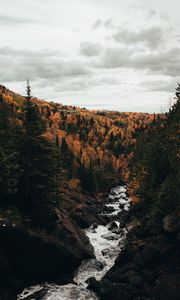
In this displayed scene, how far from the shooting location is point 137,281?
113 feet

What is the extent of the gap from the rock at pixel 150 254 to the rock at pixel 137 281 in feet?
7.08

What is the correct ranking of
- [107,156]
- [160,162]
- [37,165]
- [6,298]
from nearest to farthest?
1. [6,298]
2. [37,165]
3. [160,162]
4. [107,156]

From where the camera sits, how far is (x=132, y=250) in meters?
39.0

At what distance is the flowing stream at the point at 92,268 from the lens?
117 feet

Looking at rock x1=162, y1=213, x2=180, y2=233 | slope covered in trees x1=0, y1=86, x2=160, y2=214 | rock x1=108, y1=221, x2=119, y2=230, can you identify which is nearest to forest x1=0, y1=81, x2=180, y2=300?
rock x1=162, y1=213, x2=180, y2=233

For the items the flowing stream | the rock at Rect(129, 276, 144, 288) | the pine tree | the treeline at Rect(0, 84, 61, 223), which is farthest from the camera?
the pine tree

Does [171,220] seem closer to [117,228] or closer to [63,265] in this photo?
[63,265]

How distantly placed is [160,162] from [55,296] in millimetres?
23507

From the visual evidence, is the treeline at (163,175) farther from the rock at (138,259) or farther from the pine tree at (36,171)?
the pine tree at (36,171)

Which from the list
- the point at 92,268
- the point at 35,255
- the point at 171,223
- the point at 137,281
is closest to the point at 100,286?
the point at 137,281

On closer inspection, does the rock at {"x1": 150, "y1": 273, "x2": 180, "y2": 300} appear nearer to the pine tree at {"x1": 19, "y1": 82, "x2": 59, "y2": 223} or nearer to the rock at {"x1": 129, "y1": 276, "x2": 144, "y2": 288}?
the rock at {"x1": 129, "y1": 276, "x2": 144, "y2": 288}

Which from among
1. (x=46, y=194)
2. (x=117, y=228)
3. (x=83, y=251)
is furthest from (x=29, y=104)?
(x=117, y=228)

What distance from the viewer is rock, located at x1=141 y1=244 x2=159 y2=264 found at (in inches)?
1406

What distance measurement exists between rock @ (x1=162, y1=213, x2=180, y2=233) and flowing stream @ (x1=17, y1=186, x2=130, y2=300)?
34.4 feet
